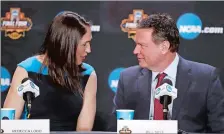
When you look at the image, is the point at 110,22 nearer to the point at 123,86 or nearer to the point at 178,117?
the point at 123,86

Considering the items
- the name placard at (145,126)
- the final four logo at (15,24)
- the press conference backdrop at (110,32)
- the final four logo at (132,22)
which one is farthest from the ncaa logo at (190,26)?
the name placard at (145,126)

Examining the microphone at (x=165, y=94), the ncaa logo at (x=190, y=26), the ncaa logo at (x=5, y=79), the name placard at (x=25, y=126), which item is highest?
the ncaa logo at (x=190, y=26)

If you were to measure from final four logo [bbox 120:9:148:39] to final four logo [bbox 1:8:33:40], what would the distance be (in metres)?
0.68

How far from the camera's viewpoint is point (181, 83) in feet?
8.39

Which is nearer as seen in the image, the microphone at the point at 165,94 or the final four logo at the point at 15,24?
the microphone at the point at 165,94

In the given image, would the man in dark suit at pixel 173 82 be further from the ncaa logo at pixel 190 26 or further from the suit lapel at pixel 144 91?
the ncaa logo at pixel 190 26

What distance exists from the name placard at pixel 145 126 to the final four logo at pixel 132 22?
4.35ft

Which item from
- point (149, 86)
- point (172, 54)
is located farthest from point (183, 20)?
point (149, 86)

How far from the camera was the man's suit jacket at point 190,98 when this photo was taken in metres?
2.48

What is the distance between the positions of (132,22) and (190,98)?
79cm

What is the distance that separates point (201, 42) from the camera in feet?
9.84

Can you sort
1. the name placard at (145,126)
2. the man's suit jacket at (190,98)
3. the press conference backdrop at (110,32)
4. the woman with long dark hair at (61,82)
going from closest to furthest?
the name placard at (145,126), the man's suit jacket at (190,98), the woman with long dark hair at (61,82), the press conference backdrop at (110,32)

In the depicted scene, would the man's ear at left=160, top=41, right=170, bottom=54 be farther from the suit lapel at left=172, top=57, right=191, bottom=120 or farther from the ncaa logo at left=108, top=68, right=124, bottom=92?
the ncaa logo at left=108, top=68, right=124, bottom=92

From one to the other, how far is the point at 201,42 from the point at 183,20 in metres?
0.20
